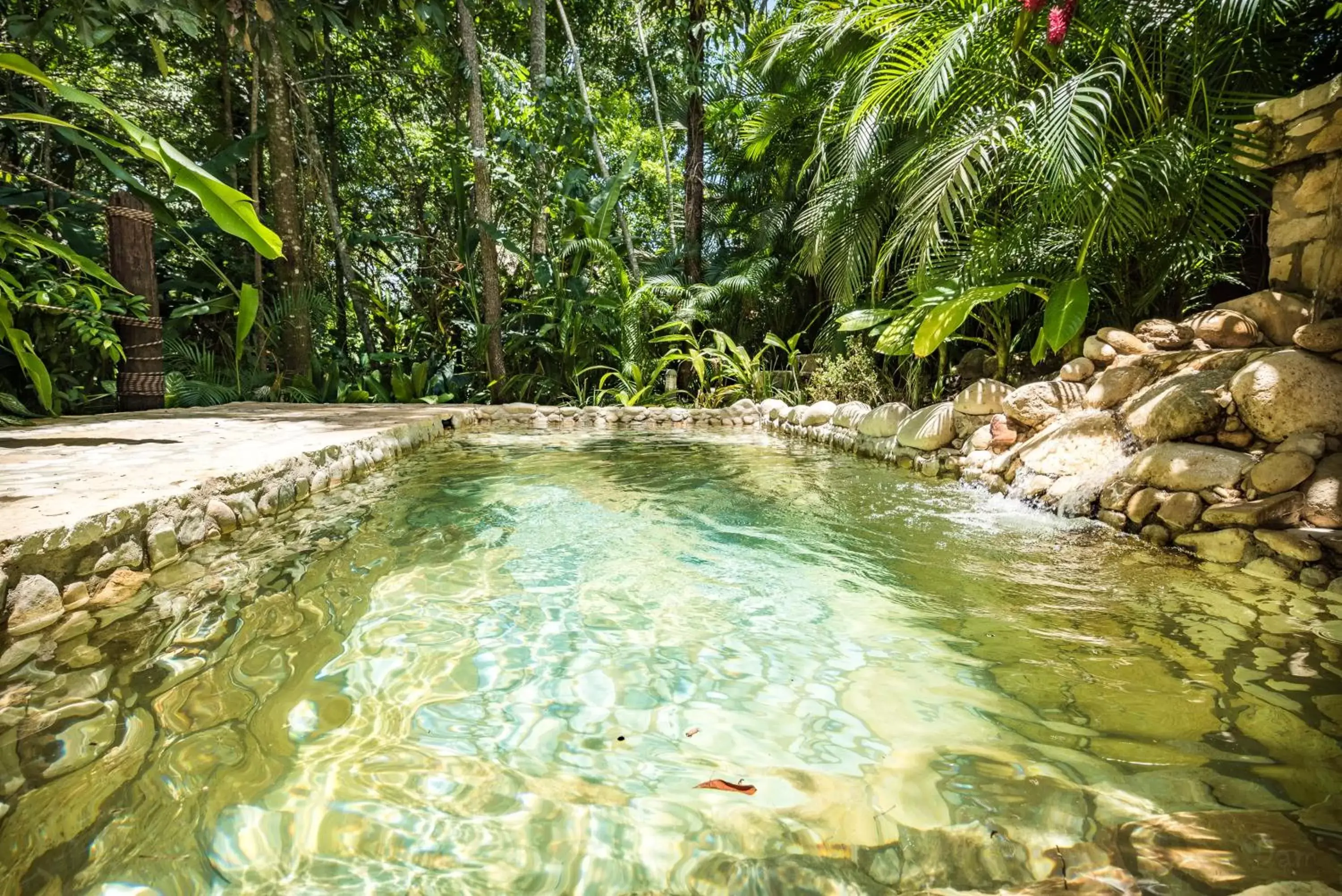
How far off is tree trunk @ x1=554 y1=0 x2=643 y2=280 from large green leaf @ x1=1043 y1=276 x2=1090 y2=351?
6.28 meters

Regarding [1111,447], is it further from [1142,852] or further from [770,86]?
[770,86]

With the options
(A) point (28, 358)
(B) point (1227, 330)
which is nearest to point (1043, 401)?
(B) point (1227, 330)

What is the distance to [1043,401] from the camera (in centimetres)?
409

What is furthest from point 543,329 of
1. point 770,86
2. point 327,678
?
point 327,678

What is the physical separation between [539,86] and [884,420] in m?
6.06

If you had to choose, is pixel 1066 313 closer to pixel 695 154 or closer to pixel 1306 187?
pixel 1306 187

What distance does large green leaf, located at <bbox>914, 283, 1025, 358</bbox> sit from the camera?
4062 millimetres

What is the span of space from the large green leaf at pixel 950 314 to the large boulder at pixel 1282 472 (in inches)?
73.4

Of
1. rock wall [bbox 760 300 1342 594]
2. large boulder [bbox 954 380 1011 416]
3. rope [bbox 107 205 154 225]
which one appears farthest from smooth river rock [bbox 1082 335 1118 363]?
rope [bbox 107 205 154 225]

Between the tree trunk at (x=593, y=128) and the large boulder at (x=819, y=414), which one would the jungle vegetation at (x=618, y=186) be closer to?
the tree trunk at (x=593, y=128)

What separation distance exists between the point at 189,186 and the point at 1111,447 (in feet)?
13.9

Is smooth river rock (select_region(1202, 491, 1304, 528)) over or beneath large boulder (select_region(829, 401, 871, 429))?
beneath

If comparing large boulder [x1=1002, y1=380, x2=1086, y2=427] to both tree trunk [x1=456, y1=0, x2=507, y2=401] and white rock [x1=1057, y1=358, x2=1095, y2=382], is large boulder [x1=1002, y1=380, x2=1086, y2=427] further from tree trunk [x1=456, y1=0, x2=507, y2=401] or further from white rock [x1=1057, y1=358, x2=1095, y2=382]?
tree trunk [x1=456, y1=0, x2=507, y2=401]

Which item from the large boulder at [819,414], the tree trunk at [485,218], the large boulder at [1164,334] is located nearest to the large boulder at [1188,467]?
the large boulder at [1164,334]
